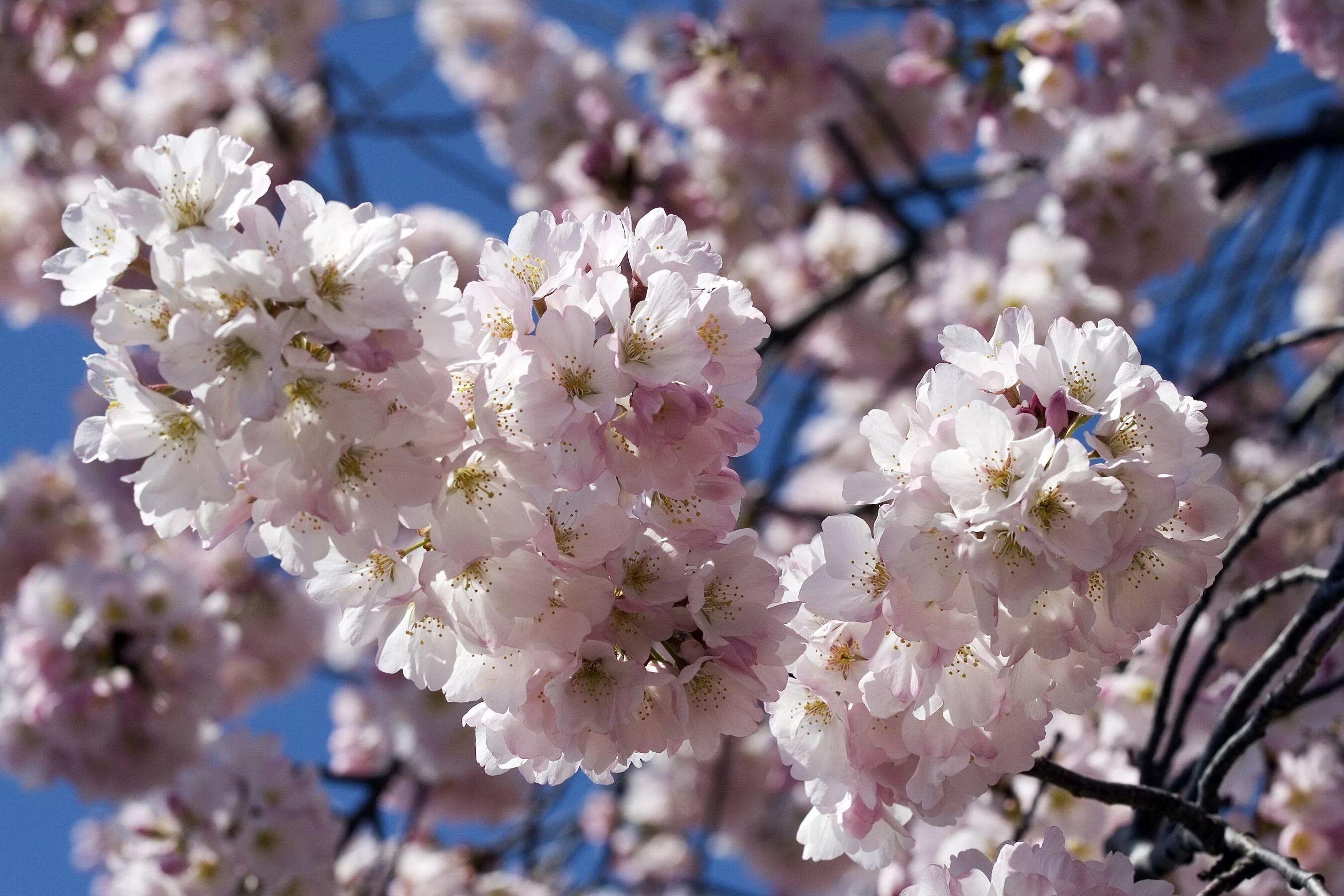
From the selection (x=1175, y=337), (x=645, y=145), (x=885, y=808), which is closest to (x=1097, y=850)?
(x=885, y=808)

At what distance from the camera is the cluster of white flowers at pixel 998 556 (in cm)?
110

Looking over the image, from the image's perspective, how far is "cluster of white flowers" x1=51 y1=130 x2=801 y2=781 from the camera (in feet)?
3.57

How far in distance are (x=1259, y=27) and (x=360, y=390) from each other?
3159mm

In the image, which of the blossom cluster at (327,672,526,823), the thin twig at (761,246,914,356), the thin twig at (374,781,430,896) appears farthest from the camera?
the blossom cluster at (327,672,526,823)

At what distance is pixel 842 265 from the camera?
4926 millimetres

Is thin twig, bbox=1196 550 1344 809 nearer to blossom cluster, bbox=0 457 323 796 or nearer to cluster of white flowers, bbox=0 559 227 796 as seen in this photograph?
blossom cluster, bbox=0 457 323 796

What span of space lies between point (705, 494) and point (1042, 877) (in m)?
0.58

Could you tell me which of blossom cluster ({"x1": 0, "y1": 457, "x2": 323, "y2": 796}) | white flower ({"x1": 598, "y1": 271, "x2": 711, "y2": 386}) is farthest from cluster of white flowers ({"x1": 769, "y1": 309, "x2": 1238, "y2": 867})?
blossom cluster ({"x1": 0, "y1": 457, "x2": 323, "y2": 796})

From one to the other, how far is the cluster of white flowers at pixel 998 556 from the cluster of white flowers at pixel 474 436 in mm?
111

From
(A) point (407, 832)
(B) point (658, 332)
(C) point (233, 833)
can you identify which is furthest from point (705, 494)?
(A) point (407, 832)

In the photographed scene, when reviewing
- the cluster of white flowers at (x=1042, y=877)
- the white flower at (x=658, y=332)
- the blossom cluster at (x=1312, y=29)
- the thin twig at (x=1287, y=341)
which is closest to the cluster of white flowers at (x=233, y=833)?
the cluster of white flowers at (x=1042, y=877)

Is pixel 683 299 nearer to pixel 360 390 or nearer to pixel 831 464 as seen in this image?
pixel 360 390

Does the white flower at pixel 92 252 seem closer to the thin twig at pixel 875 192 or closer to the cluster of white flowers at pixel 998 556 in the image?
the cluster of white flowers at pixel 998 556

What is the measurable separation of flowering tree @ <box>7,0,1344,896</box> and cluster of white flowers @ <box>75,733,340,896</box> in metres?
0.01
